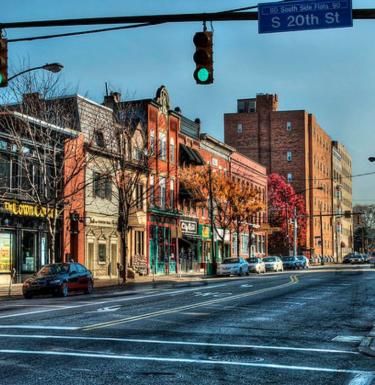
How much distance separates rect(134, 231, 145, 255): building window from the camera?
4675 cm

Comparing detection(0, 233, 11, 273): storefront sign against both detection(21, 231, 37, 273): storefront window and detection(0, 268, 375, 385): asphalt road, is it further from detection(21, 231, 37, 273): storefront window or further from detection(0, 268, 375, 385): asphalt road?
detection(0, 268, 375, 385): asphalt road

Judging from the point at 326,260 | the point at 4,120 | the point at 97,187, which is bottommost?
the point at 326,260

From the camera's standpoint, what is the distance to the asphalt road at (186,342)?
29.8 feet

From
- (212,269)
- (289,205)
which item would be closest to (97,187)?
(212,269)

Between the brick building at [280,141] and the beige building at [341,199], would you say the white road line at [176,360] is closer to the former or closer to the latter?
the brick building at [280,141]

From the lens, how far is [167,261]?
51.9 meters

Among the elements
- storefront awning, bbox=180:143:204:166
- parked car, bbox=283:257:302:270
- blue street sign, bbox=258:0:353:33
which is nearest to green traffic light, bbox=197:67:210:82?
blue street sign, bbox=258:0:353:33

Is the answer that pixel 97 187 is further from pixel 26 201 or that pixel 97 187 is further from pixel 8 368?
pixel 8 368

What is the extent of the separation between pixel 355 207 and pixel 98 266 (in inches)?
4571

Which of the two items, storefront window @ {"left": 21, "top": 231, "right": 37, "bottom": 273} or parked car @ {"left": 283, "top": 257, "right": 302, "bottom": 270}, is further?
parked car @ {"left": 283, "top": 257, "right": 302, "bottom": 270}

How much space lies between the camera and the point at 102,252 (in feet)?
139

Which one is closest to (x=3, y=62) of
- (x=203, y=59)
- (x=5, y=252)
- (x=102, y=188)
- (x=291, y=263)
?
(x=203, y=59)

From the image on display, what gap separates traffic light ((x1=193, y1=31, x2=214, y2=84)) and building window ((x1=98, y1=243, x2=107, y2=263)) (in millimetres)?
30373

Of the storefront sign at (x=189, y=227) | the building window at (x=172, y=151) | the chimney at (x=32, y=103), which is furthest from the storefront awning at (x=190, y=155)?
the chimney at (x=32, y=103)
